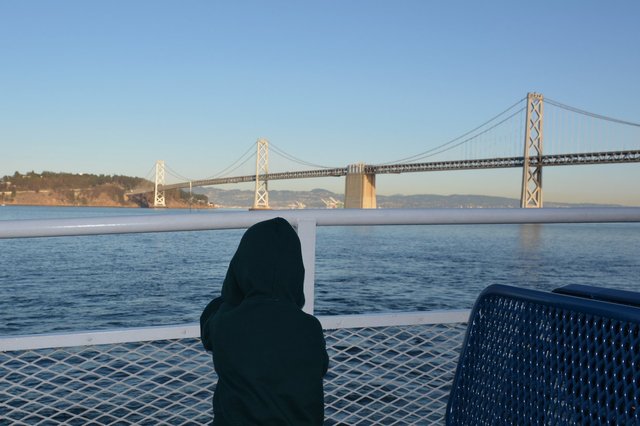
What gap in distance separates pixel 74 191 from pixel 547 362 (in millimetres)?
92516

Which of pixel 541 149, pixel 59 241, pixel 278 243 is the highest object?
pixel 541 149

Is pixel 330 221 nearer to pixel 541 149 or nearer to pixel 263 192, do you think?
pixel 541 149

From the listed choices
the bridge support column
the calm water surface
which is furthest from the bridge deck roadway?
the calm water surface

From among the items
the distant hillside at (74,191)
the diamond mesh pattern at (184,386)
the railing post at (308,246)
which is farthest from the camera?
the distant hillside at (74,191)

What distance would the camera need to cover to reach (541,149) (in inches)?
1752

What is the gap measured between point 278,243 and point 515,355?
442mm

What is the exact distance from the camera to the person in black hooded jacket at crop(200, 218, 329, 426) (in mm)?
1003

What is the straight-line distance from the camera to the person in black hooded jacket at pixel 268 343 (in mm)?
1003

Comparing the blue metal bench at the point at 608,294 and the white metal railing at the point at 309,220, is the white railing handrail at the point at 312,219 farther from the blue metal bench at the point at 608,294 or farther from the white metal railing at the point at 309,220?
the blue metal bench at the point at 608,294

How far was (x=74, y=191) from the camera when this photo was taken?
290ft

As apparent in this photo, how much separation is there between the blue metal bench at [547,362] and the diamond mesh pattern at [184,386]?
0.37 metres

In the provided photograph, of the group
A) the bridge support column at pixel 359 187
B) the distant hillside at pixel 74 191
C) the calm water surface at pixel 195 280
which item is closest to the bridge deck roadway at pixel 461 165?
the bridge support column at pixel 359 187

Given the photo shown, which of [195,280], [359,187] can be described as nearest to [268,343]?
[195,280]

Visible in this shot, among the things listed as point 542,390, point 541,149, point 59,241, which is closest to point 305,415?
point 542,390
